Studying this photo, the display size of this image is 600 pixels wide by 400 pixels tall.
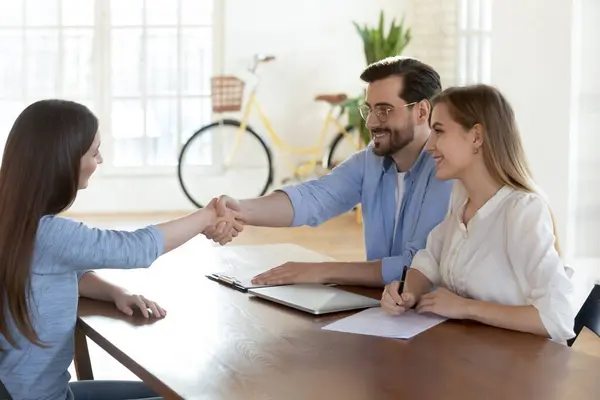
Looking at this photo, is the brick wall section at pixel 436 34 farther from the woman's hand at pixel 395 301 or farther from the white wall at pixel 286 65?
the woman's hand at pixel 395 301

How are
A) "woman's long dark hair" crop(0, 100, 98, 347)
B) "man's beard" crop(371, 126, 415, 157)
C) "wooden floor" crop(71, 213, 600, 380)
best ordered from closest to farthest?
"woman's long dark hair" crop(0, 100, 98, 347) < "man's beard" crop(371, 126, 415, 157) < "wooden floor" crop(71, 213, 600, 380)

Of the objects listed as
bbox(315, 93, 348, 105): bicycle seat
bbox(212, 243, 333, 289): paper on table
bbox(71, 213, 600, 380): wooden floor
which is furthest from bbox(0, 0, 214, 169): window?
bbox(212, 243, 333, 289): paper on table

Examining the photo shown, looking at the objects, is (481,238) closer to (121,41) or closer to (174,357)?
(174,357)

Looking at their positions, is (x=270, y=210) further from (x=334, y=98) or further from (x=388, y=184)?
(x=334, y=98)

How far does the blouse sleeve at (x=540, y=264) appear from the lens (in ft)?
6.39

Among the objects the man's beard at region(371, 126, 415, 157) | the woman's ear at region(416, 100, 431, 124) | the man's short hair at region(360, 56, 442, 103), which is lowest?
the man's beard at region(371, 126, 415, 157)

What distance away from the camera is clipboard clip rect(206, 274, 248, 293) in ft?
7.86

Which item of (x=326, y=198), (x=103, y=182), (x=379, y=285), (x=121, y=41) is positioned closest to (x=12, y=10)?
(x=121, y=41)

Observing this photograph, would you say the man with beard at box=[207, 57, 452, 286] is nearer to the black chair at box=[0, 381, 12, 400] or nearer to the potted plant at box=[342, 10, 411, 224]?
the black chair at box=[0, 381, 12, 400]

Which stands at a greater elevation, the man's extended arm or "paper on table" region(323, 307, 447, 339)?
the man's extended arm

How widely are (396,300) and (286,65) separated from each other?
6.05m

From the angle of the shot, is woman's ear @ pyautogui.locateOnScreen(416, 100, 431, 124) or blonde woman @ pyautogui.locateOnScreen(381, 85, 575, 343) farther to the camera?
woman's ear @ pyautogui.locateOnScreen(416, 100, 431, 124)

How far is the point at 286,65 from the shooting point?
7988 mm

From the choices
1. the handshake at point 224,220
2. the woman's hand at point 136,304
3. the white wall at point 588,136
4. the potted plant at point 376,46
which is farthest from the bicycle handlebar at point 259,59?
the woman's hand at point 136,304
